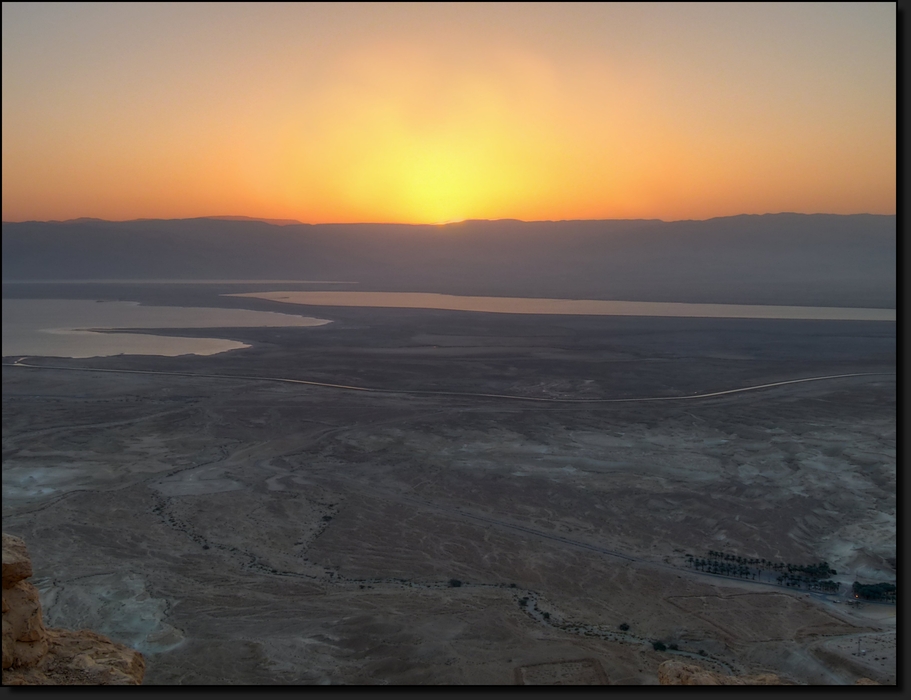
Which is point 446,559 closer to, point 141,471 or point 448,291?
point 141,471

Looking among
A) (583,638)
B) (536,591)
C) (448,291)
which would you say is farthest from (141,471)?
(448,291)

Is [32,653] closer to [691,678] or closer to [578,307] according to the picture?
[691,678]

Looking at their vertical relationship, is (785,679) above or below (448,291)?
below

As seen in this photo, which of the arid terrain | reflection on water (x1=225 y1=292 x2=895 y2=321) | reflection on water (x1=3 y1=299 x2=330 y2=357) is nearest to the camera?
the arid terrain

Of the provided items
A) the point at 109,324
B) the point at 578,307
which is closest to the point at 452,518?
the point at 109,324

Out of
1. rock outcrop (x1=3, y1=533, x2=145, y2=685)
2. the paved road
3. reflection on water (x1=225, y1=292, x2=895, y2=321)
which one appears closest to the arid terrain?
the paved road

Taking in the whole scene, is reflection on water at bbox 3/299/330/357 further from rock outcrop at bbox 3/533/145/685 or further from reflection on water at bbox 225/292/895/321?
rock outcrop at bbox 3/533/145/685
